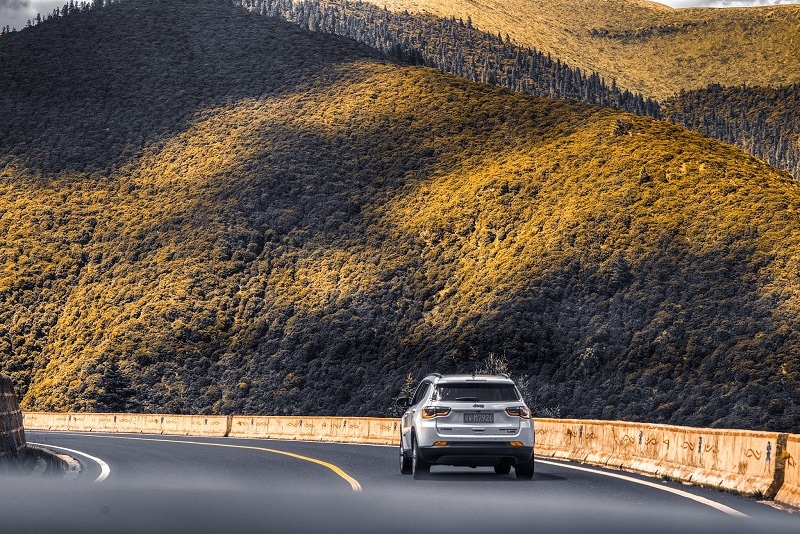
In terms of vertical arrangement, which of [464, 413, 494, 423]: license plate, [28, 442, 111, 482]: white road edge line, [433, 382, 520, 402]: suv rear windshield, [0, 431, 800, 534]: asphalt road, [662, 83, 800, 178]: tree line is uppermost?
[662, 83, 800, 178]: tree line

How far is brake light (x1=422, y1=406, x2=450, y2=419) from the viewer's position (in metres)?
18.6

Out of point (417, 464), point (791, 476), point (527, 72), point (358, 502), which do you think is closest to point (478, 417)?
point (417, 464)

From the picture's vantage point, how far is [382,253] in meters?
68.9

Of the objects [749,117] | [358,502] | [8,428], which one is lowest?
[358,502]

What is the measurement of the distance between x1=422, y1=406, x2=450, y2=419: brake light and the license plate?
11.8 inches

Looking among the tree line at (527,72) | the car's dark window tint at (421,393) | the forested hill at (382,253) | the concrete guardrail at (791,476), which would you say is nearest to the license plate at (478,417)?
the car's dark window tint at (421,393)

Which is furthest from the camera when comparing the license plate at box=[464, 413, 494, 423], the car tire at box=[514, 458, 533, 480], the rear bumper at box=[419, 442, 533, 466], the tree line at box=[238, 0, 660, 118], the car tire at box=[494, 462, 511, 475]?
the tree line at box=[238, 0, 660, 118]

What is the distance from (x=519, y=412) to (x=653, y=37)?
146 meters

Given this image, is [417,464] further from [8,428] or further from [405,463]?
[8,428]

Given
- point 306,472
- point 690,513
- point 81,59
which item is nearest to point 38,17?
point 81,59

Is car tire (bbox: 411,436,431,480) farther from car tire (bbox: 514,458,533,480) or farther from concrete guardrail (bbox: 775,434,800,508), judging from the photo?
concrete guardrail (bbox: 775,434,800,508)

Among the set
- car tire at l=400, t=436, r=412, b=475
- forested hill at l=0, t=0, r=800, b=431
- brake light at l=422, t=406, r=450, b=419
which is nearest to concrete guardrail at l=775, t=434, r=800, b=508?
brake light at l=422, t=406, r=450, b=419

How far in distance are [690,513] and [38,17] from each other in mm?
126019

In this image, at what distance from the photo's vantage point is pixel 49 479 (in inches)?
702
